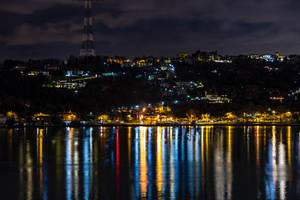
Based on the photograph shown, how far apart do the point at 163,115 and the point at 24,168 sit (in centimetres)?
5404

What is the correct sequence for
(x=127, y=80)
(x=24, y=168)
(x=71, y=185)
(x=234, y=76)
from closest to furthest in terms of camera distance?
1. (x=71, y=185)
2. (x=24, y=168)
3. (x=127, y=80)
4. (x=234, y=76)

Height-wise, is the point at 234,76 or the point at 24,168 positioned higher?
the point at 234,76

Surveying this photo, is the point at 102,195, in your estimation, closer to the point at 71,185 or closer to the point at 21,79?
the point at 71,185

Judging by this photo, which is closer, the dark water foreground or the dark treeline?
the dark water foreground

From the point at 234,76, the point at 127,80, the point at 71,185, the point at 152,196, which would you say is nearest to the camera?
the point at 152,196

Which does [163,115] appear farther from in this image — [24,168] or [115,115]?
[24,168]

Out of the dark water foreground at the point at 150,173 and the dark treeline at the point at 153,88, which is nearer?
the dark water foreground at the point at 150,173

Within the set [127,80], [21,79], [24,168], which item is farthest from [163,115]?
[24,168]

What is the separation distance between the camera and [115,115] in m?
70.1

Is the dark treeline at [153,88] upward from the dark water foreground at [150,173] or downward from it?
upward

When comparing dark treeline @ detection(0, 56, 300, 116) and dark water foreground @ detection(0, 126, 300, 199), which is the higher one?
dark treeline @ detection(0, 56, 300, 116)

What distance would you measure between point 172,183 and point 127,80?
77.6m

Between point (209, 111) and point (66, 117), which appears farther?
point (209, 111)

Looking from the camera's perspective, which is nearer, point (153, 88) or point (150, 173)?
point (150, 173)
